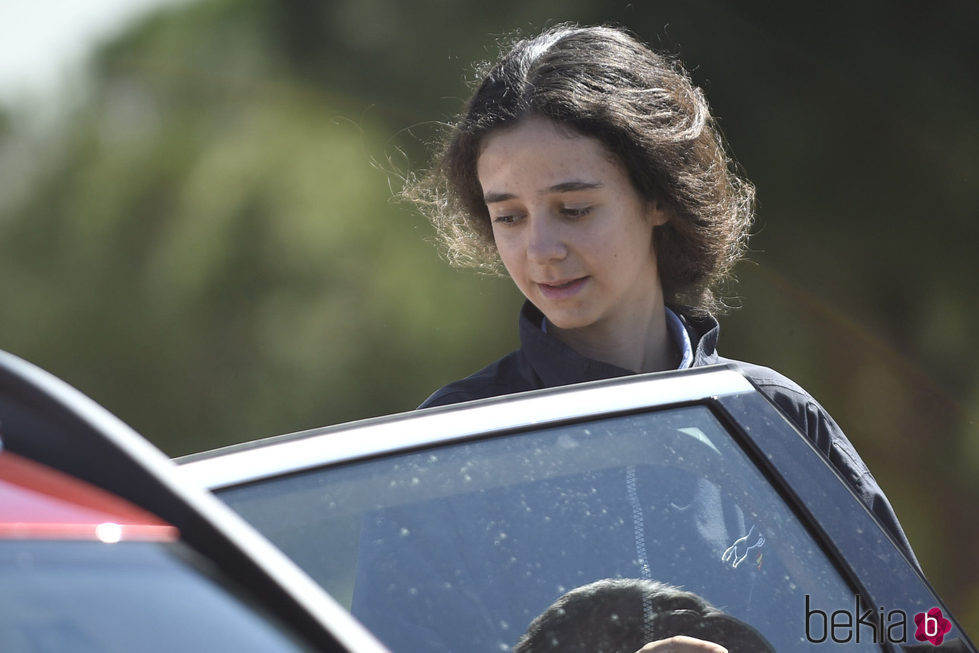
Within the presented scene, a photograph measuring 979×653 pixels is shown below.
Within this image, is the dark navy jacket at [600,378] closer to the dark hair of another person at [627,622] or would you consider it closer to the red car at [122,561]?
the dark hair of another person at [627,622]

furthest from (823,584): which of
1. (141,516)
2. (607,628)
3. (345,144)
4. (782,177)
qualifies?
(345,144)

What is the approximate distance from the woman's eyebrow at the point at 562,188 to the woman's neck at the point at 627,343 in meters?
0.26

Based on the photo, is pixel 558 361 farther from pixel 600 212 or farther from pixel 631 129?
pixel 631 129

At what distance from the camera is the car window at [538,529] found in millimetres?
1158

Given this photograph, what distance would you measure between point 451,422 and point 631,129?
0.99 metres

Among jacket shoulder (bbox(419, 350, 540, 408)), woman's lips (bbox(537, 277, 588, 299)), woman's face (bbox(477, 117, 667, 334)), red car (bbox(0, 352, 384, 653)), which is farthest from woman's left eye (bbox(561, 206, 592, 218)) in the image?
red car (bbox(0, 352, 384, 653))

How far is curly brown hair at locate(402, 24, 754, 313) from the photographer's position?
6.74 ft

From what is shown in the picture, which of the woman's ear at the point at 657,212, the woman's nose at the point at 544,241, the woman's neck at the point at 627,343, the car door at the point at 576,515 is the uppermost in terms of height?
the woman's ear at the point at 657,212

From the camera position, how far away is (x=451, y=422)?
1.26 metres

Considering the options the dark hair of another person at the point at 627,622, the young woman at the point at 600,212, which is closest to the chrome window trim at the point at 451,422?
the dark hair of another person at the point at 627,622

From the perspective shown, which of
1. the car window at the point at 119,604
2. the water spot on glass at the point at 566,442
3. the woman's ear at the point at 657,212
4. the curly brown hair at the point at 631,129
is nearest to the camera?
the car window at the point at 119,604

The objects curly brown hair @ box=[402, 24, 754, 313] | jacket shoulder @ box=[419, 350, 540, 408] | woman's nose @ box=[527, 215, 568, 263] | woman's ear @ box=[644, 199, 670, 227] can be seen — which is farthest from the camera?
woman's ear @ box=[644, 199, 670, 227]

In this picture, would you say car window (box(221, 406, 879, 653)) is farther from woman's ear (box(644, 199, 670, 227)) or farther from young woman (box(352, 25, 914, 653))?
woman's ear (box(644, 199, 670, 227))

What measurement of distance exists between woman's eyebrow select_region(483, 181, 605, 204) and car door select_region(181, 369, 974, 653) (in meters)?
0.63
